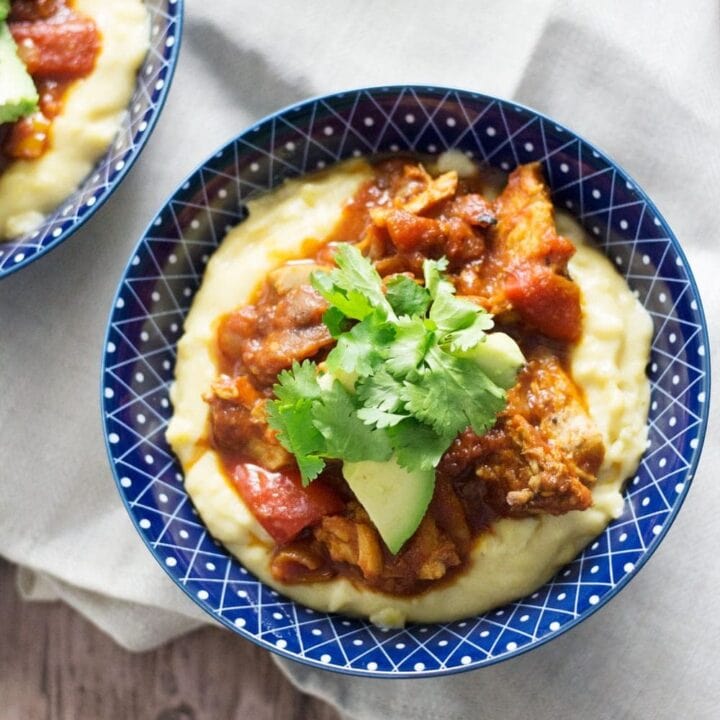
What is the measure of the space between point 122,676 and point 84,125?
3.08 m

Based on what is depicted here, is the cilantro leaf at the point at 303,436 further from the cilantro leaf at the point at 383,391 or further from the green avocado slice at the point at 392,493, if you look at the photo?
the cilantro leaf at the point at 383,391

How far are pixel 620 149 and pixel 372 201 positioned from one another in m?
1.42

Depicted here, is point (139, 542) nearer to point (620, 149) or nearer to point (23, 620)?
point (23, 620)

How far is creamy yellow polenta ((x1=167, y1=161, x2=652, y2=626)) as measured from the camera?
469 centimetres

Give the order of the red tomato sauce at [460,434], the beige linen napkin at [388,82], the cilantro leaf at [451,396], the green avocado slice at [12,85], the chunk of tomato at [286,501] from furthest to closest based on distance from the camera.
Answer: the beige linen napkin at [388,82] < the green avocado slice at [12,85] < the chunk of tomato at [286,501] < the red tomato sauce at [460,434] < the cilantro leaf at [451,396]

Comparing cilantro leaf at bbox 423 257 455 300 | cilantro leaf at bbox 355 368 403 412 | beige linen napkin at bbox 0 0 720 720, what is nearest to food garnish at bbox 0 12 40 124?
beige linen napkin at bbox 0 0 720 720

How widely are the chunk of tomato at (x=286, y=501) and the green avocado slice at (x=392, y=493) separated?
260mm

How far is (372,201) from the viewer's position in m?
5.04

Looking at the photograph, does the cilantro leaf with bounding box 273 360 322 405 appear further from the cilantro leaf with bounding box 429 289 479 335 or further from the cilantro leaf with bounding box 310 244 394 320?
the cilantro leaf with bounding box 429 289 479 335

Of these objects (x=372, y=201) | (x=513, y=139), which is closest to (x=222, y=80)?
(x=372, y=201)

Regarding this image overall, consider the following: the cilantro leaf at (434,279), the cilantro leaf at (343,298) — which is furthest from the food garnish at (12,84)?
the cilantro leaf at (434,279)

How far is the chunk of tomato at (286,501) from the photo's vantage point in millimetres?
4656

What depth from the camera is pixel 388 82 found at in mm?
5492

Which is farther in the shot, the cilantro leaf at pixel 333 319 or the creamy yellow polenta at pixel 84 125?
the creamy yellow polenta at pixel 84 125
